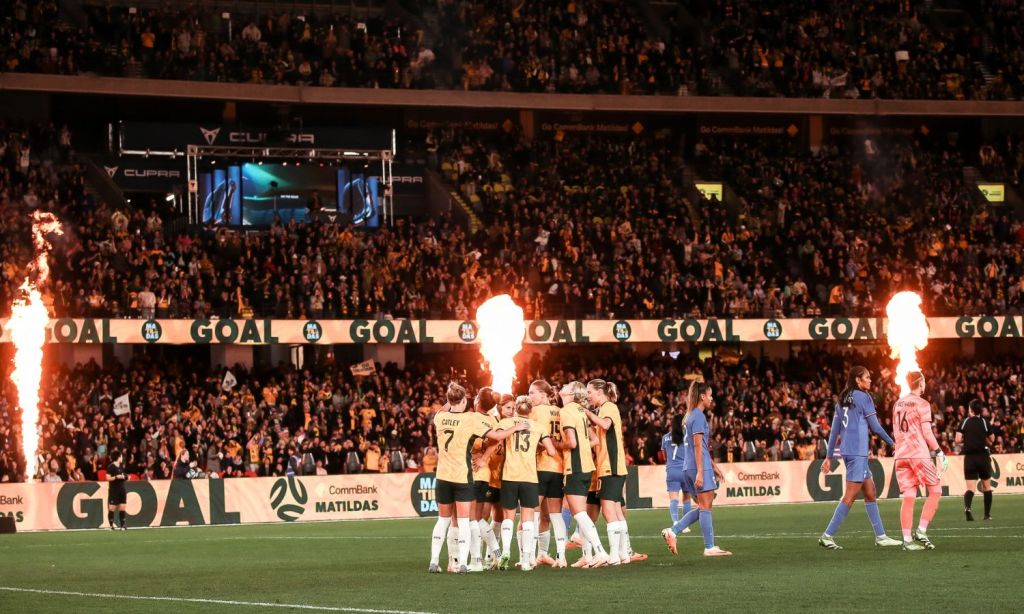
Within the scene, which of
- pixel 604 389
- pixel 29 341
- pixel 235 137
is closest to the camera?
pixel 604 389

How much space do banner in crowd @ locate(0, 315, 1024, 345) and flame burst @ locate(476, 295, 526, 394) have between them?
43cm

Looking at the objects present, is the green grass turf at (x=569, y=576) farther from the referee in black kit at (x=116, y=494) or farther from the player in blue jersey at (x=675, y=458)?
the referee in black kit at (x=116, y=494)

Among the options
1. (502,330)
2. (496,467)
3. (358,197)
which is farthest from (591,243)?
(496,467)

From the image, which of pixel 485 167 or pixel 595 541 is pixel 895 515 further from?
pixel 485 167

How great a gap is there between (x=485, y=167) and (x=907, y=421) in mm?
35259

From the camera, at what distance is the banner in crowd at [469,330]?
3947 cm

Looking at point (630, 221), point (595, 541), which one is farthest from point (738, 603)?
point (630, 221)

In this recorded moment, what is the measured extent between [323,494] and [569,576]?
1898cm

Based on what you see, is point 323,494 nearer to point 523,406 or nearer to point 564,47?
point 523,406

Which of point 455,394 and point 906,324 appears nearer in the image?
point 455,394

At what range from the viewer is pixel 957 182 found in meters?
55.2

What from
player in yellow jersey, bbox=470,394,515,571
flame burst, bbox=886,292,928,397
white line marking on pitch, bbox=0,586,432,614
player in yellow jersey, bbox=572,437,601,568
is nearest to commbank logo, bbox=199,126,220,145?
flame burst, bbox=886,292,928,397

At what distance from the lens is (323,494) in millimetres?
33562

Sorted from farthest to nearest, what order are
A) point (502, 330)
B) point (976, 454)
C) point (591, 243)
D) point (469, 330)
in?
point (591, 243) → point (502, 330) → point (469, 330) → point (976, 454)
